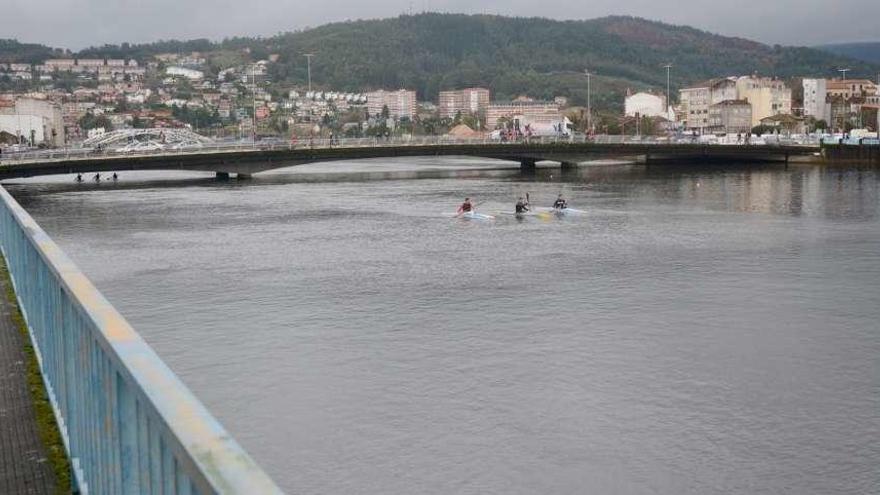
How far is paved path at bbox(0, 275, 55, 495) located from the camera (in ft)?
20.5

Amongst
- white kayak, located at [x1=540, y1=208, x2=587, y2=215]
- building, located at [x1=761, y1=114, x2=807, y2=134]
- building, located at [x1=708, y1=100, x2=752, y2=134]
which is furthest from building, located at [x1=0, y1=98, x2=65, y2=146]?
building, located at [x1=708, y1=100, x2=752, y2=134]

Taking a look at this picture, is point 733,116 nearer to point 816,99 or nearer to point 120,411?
point 816,99

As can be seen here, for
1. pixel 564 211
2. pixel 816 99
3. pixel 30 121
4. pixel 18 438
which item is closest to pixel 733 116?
pixel 816 99

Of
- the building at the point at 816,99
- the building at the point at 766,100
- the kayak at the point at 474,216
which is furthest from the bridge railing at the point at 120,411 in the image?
the building at the point at 816,99

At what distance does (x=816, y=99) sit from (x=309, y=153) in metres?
135

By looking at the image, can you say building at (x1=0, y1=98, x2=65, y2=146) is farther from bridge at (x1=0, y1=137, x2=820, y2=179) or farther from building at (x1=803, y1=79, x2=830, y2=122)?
building at (x1=803, y1=79, x2=830, y2=122)

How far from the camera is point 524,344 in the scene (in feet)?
67.3

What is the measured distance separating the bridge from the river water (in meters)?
26.7

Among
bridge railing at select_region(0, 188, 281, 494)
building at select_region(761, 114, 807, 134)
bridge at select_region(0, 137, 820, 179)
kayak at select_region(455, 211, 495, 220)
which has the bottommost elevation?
kayak at select_region(455, 211, 495, 220)

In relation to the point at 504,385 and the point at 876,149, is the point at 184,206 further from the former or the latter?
the point at 876,149

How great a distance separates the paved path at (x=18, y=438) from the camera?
6.24 m

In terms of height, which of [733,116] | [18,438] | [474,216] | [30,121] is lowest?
[474,216]

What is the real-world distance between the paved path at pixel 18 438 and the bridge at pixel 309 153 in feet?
208

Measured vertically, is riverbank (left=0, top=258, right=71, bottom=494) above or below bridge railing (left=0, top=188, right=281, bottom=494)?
below
